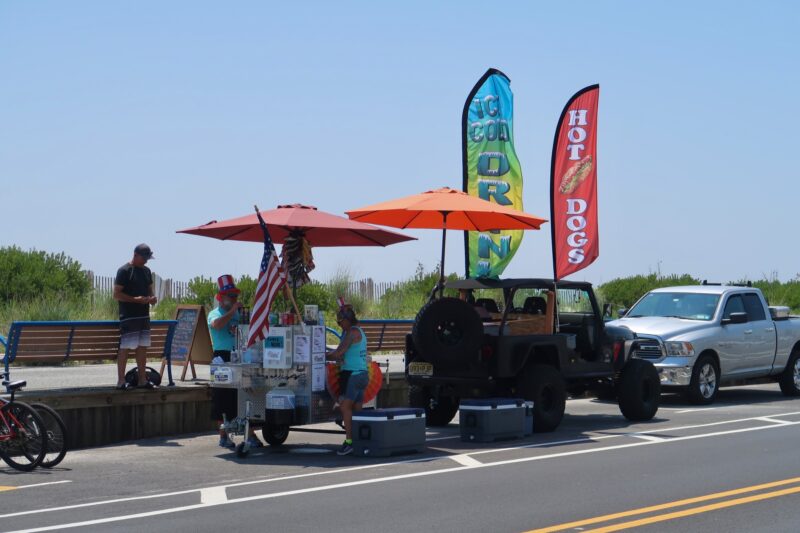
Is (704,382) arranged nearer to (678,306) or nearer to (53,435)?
(678,306)

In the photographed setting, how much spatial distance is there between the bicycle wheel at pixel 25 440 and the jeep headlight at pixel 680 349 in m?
10.6

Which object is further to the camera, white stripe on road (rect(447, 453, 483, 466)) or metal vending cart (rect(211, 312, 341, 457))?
metal vending cart (rect(211, 312, 341, 457))

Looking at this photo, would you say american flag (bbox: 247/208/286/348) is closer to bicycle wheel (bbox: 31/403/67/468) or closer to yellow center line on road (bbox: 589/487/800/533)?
bicycle wheel (bbox: 31/403/67/468)

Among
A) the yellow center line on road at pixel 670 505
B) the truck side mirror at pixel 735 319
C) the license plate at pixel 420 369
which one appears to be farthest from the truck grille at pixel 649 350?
the yellow center line on road at pixel 670 505

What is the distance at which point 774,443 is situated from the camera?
1363 cm

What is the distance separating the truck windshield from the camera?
65.6 ft

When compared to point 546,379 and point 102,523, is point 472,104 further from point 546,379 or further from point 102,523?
point 102,523

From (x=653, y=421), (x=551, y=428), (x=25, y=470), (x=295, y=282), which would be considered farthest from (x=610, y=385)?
(x=25, y=470)

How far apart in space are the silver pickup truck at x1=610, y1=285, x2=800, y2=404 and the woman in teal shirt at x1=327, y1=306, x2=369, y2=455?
6870 mm

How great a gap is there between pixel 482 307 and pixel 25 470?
644 cm

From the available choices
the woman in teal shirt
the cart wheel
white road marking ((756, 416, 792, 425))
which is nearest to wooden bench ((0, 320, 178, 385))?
the cart wheel

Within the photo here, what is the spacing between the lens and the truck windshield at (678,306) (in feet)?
65.6

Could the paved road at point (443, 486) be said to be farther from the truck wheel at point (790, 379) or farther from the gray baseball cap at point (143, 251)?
the truck wheel at point (790, 379)

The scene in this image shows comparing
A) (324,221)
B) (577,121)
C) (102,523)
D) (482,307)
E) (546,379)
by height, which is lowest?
(102,523)
